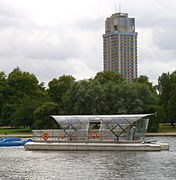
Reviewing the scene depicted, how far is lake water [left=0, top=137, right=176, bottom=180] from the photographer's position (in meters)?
35.1

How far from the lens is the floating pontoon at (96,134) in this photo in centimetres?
5562

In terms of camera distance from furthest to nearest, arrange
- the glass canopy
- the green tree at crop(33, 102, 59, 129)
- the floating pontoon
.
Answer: the green tree at crop(33, 102, 59, 129), the glass canopy, the floating pontoon

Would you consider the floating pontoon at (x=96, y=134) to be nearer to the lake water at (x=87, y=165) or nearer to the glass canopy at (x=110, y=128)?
the glass canopy at (x=110, y=128)

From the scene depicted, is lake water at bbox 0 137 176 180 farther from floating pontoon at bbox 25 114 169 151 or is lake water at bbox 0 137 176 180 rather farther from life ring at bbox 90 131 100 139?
life ring at bbox 90 131 100 139

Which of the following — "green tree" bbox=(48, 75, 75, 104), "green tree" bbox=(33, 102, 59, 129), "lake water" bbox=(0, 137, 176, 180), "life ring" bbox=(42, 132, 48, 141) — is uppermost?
"green tree" bbox=(48, 75, 75, 104)

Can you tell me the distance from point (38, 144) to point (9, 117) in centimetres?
5549

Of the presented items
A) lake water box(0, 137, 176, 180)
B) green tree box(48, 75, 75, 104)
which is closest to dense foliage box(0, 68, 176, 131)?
green tree box(48, 75, 75, 104)

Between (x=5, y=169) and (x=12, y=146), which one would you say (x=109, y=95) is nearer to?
(x=12, y=146)

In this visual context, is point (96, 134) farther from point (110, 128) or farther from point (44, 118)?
point (44, 118)

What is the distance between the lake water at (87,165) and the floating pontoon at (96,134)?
2.56 metres

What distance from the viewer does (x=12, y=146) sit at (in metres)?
65.1

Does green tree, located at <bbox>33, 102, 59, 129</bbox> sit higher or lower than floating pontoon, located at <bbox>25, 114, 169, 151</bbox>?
higher

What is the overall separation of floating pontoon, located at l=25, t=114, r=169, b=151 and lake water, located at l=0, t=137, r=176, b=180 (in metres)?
2.56

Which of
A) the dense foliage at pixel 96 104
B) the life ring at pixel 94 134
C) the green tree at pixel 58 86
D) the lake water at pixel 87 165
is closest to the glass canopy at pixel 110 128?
the life ring at pixel 94 134
